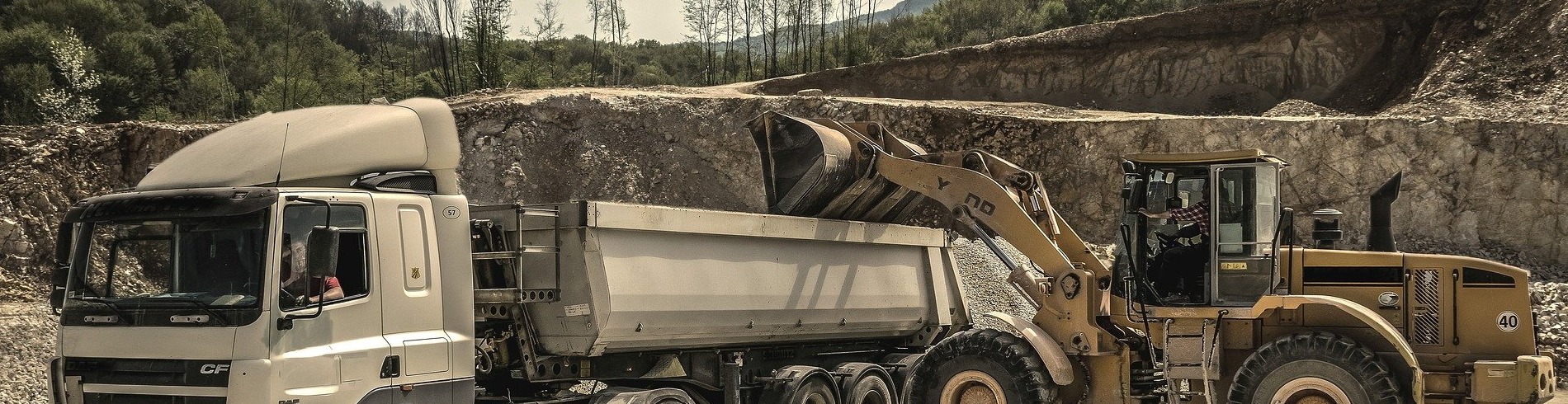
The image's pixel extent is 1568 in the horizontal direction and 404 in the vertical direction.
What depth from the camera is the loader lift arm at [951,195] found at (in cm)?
1044

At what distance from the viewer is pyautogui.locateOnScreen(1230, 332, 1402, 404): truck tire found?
8.71 metres

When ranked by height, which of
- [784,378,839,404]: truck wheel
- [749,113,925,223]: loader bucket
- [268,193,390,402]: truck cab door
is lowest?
[784,378,839,404]: truck wheel

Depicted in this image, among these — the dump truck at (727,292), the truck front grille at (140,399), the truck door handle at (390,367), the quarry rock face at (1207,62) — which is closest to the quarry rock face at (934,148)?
the quarry rock face at (1207,62)

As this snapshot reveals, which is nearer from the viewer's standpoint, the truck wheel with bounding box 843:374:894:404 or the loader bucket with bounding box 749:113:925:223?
the truck wheel with bounding box 843:374:894:404

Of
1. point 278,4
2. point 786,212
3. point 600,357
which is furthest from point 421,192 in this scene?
point 278,4

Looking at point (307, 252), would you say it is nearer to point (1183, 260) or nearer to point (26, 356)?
point (1183, 260)

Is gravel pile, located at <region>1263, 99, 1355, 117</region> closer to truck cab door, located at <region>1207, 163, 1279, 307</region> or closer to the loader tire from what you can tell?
truck cab door, located at <region>1207, 163, 1279, 307</region>

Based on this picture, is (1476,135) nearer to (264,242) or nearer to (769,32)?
(264,242)

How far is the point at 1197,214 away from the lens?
983cm

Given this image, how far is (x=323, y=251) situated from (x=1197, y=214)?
6.87 m

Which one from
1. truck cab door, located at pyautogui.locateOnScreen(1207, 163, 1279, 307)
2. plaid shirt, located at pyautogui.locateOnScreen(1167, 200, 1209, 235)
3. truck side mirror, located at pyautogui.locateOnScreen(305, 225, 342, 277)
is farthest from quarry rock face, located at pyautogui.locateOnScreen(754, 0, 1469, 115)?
truck side mirror, located at pyautogui.locateOnScreen(305, 225, 342, 277)

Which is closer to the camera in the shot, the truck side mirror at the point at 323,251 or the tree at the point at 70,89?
the truck side mirror at the point at 323,251

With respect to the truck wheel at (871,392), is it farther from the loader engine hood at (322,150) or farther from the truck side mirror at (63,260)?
the truck side mirror at (63,260)

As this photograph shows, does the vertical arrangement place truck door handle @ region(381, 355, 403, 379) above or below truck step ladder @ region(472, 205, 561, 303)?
below
